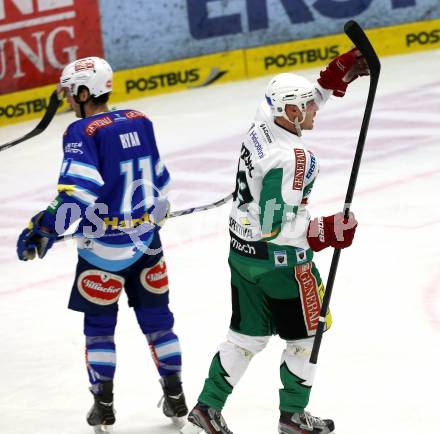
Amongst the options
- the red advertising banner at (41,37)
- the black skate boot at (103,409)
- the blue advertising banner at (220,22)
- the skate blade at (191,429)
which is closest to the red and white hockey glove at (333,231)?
the skate blade at (191,429)

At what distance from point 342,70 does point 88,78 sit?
1064mm

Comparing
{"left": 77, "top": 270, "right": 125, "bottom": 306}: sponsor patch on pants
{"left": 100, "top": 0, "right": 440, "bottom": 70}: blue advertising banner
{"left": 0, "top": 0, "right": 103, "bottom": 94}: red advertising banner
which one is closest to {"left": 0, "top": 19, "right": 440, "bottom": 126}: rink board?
{"left": 100, "top": 0, "right": 440, "bottom": 70}: blue advertising banner

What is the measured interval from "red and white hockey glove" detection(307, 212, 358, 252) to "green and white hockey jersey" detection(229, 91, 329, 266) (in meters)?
0.06

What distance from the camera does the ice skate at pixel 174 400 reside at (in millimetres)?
5566

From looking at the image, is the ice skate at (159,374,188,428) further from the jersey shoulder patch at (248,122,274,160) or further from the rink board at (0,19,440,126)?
the rink board at (0,19,440,126)

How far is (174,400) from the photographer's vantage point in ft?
18.3

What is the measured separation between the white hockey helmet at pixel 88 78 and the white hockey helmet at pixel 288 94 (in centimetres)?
80

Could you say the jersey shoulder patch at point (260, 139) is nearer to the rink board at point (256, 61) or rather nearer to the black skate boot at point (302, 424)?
the black skate boot at point (302, 424)

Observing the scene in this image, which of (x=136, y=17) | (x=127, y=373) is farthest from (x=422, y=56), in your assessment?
(x=127, y=373)

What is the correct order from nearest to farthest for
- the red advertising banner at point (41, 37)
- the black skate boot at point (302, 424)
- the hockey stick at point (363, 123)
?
the hockey stick at point (363, 123), the black skate boot at point (302, 424), the red advertising banner at point (41, 37)

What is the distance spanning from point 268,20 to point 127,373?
7.87 metres

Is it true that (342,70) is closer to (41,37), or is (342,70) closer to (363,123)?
(363,123)

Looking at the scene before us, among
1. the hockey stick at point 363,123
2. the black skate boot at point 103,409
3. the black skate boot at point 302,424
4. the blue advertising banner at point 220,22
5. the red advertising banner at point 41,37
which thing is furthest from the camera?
the blue advertising banner at point 220,22

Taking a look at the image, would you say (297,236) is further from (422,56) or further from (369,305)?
(422,56)
